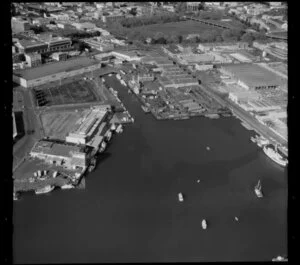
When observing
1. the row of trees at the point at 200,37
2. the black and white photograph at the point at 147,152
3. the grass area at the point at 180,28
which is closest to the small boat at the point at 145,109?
the black and white photograph at the point at 147,152

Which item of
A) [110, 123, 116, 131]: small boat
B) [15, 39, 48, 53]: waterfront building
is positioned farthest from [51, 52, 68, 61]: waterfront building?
[110, 123, 116, 131]: small boat

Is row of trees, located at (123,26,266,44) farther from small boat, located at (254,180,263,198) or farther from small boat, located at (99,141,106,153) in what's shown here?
small boat, located at (254,180,263,198)

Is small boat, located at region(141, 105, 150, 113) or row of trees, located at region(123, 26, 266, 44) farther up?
row of trees, located at region(123, 26, 266, 44)

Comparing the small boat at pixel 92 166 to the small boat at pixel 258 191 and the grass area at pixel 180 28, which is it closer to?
the small boat at pixel 258 191
